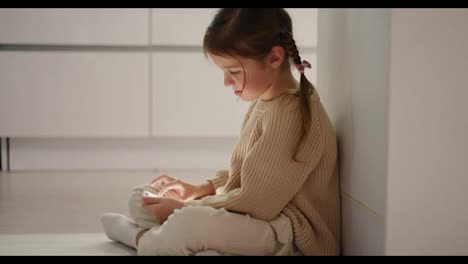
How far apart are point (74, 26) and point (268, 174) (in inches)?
60.4

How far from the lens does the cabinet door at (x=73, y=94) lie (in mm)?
2262

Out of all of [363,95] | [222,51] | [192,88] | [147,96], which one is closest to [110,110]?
[147,96]

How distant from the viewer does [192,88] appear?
233 centimetres

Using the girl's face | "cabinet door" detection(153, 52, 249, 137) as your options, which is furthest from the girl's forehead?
"cabinet door" detection(153, 52, 249, 137)

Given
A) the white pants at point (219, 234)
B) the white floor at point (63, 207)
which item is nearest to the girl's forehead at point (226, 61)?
the white pants at point (219, 234)

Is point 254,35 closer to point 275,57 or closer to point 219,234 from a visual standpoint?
point 275,57

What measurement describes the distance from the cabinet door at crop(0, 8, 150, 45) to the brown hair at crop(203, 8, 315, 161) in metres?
1.32

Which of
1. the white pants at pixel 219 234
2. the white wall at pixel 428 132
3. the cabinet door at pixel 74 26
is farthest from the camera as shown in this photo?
the cabinet door at pixel 74 26

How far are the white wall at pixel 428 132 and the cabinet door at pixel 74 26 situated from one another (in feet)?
A: 5.32

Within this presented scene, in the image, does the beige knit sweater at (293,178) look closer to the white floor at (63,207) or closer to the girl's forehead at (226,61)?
the girl's forehead at (226,61)

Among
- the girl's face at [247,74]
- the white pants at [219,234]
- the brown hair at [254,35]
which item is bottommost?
the white pants at [219,234]

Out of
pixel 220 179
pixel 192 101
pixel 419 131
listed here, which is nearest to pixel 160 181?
pixel 220 179

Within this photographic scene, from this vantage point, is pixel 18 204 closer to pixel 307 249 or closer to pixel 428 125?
pixel 307 249
